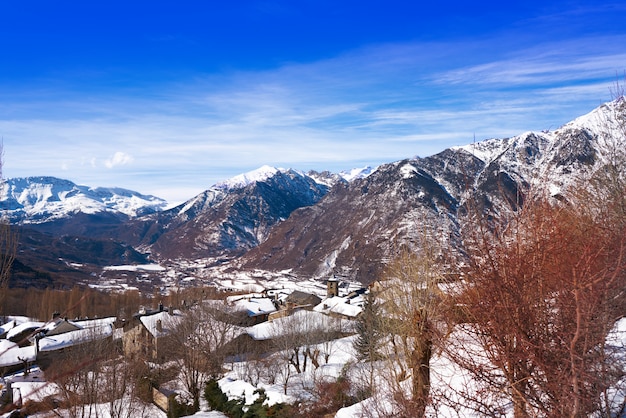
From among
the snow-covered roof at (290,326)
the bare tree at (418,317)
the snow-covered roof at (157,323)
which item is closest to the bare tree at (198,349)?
the snow-covered roof at (290,326)

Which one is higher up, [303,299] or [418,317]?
[418,317]

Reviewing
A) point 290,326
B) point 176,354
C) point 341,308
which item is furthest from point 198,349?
point 341,308

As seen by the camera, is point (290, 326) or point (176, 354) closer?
point (176, 354)

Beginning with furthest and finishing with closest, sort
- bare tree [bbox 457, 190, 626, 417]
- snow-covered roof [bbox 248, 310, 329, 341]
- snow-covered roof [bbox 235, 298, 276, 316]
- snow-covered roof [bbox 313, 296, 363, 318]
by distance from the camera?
1. snow-covered roof [bbox 235, 298, 276, 316]
2. snow-covered roof [bbox 313, 296, 363, 318]
3. snow-covered roof [bbox 248, 310, 329, 341]
4. bare tree [bbox 457, 190, 626, 417]

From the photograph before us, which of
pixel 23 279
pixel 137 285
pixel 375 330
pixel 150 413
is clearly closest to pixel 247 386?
pixel 150 413

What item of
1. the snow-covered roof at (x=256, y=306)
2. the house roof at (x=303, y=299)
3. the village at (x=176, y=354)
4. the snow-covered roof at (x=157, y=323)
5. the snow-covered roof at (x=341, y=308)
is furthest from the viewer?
the house roof at (x=303, y=299)

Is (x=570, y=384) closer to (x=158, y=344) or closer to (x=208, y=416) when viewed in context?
(x=208, y=416)

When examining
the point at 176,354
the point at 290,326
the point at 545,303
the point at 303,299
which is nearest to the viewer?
the point at 545,303

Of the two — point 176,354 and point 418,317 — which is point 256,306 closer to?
point 176,354

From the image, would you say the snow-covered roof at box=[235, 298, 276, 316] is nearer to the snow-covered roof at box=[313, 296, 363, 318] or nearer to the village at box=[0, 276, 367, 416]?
the village at box=[0, 276, 367, 416]

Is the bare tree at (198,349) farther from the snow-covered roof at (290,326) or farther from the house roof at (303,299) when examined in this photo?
the house roof at (303,299)

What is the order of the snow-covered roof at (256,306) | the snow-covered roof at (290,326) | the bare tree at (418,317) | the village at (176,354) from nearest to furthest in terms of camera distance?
the bare tree at (418,317), the village at (176,354), the snow-covered roof at (290,326), the snow-covered roof at (256,306)

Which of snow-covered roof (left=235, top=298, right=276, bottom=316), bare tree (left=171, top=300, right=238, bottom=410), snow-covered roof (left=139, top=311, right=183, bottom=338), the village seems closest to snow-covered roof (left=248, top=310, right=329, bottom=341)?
the village

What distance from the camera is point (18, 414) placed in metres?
24.6
